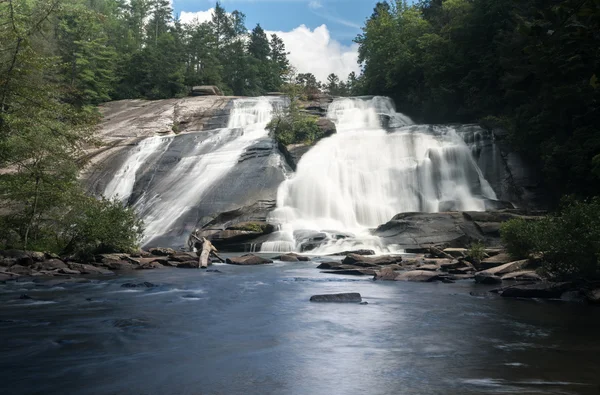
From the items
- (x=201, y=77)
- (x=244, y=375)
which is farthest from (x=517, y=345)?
(x=201, y=77)

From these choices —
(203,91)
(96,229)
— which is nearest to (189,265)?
(96,229)

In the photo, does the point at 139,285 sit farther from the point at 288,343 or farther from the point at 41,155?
the point at 41,155

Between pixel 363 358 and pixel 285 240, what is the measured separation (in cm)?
1819

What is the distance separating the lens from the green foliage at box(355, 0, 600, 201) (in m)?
23.3

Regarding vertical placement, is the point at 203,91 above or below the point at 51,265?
above

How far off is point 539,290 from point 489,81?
92.5 feet

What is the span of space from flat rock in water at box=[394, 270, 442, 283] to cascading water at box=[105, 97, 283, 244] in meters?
15.8

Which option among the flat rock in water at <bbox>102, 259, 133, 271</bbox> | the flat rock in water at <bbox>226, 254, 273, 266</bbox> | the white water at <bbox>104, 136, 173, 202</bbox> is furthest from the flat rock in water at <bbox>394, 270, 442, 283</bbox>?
the white water at <bbox>104, 136, 173, 202</bbox>

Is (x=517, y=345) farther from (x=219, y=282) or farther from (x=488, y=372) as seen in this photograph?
(x=219, y=282)

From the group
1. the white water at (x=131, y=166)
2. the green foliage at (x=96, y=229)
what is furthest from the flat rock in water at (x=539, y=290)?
the white water at (x=131, y=166)

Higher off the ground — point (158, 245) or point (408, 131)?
point (408, 131)

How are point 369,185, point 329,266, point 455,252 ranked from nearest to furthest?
point 329,266 < point 455,252 < point 369,185

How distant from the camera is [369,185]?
99.8 ft

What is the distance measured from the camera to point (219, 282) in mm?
14578
